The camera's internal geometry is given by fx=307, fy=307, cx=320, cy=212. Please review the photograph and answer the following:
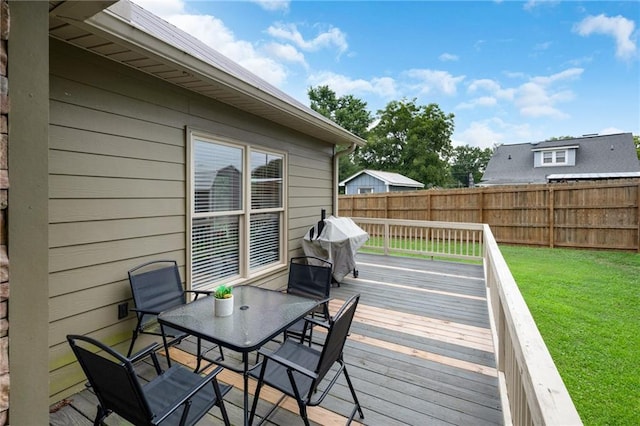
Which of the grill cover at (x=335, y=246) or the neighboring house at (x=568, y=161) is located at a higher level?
the neighboring house at (x=568, y=161)

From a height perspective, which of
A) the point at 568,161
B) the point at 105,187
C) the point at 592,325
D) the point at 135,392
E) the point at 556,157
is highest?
the point at 556,157

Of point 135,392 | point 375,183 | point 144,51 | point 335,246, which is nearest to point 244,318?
point 135,392

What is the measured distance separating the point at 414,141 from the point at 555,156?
340 inches

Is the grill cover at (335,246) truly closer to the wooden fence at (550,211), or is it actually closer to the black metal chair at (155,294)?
the black metal chair at (155,294)

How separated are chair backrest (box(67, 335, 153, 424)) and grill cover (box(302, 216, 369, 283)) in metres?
3.50

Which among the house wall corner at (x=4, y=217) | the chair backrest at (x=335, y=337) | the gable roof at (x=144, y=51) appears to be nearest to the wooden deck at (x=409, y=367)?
the chair backrest at (x=335, y=337)

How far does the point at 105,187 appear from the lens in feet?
8.29

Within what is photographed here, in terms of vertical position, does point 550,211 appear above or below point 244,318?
above

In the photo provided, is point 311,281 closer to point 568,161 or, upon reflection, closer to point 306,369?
point 306,369

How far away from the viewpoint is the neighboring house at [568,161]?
15.5 m

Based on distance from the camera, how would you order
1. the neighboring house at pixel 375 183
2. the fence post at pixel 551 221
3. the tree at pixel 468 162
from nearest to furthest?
the fence post at pixel 551 221
the neighboring house at pixel 375 183
the tree at pixel 468 162

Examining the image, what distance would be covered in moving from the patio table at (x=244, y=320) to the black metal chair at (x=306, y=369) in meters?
0.11

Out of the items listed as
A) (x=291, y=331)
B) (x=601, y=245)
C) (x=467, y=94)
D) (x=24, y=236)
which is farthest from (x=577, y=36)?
(x=24, y=236)

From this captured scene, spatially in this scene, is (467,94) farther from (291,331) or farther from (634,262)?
(291,331)
